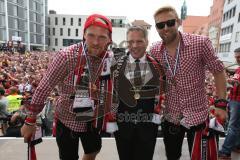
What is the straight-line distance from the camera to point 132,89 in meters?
1.94

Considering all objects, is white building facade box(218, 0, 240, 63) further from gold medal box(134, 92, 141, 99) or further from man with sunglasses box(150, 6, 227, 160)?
gold medal box(134, 92, 141, 99)

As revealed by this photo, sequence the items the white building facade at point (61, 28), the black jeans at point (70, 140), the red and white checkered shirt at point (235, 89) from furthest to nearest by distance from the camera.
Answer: the white building facade at point (61, 28) < the red and white checkered shirt at point (235, 89) < the black jeans at point (70, 140)

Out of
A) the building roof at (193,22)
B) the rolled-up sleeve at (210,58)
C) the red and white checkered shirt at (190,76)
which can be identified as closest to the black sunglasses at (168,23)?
the red and white checkered shirt at (190,76)

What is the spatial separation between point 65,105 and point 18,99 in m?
4.75

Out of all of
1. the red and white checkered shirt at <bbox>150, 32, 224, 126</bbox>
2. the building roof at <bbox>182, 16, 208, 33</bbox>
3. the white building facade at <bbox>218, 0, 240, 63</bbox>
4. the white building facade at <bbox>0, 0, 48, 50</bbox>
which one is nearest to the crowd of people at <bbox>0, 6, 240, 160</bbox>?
the red and white checkered shirt at <bbox>150, 32, 224, 126</bbox>

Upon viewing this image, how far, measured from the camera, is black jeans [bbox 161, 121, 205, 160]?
7.22 feet

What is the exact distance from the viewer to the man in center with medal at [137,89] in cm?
193

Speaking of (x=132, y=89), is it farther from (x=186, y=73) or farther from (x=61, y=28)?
(x=61, y=28)

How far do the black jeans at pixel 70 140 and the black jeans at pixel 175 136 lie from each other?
0.64 metres

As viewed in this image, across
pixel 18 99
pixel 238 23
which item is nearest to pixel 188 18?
pixel 238 23

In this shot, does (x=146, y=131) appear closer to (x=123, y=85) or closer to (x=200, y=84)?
(x=123, y=85)

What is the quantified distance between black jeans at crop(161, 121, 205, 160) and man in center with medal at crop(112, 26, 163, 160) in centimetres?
26

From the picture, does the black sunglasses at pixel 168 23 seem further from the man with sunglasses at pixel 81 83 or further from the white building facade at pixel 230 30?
the white building facade at pixel 230 30

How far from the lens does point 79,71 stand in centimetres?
190
